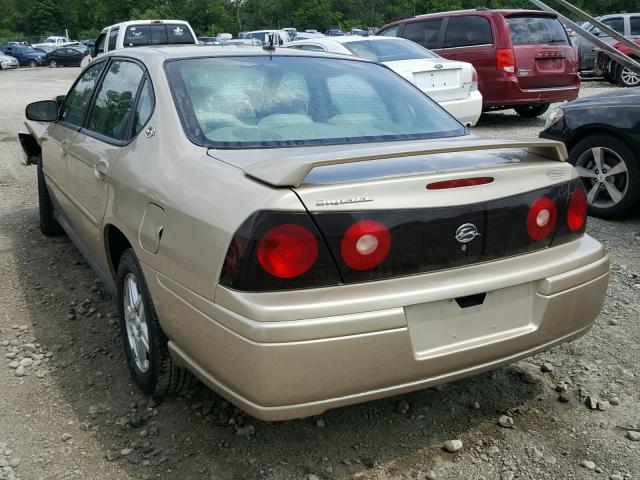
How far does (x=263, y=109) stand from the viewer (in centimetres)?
304

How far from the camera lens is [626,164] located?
5.39 m

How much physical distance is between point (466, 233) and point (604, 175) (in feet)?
12.1

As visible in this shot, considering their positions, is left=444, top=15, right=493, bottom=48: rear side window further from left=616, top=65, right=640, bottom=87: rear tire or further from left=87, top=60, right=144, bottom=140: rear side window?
left=87, top=60, right=144, bottom=140: rear side window

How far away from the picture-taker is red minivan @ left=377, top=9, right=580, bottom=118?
1044cm

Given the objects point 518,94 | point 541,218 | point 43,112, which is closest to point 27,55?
point 518,94

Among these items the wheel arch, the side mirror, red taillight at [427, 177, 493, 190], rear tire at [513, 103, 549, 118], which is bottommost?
rear tire at [513, 103, 549, 118]

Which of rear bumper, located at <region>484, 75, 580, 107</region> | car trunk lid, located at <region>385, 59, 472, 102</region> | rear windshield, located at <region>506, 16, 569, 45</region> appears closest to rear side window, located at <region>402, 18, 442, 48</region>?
rear windshield, located at <region>506, 16, 569, 45</region>

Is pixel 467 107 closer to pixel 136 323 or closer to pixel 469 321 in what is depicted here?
pixel 136 323

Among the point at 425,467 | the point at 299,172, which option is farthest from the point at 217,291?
the point at 425,467

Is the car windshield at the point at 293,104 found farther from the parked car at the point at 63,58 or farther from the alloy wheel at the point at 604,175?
the parked car at the point at 63,58

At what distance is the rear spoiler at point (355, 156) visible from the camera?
2.18 metres

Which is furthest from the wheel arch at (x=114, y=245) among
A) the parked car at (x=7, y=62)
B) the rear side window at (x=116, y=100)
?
the parked car at (x=7, y=62)

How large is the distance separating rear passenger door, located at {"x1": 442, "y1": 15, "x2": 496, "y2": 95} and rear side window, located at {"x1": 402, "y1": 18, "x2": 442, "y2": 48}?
0.78 feet

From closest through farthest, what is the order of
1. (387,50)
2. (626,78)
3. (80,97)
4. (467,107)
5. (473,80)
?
(80,97) < (467,107) < (473,80) < (387,50) < (626,78)
